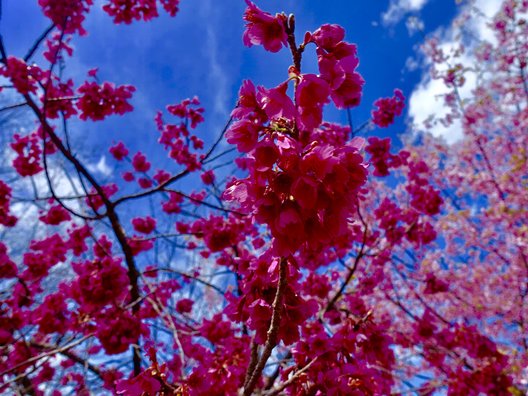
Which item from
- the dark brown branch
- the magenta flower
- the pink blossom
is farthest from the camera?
the pink blossom

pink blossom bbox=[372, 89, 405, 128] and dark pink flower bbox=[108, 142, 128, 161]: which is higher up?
dark pink flower bbox=[108, 142, 128, 161]

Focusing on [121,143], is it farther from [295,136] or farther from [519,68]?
[519,68]

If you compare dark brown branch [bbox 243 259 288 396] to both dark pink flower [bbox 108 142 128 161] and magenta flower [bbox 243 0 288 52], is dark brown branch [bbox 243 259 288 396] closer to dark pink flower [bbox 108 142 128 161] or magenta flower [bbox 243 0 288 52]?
magenta flower [bbox 243 0 288 52]

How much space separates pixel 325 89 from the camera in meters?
1.11

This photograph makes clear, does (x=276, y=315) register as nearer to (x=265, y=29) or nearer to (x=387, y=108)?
(x=265, y=29)

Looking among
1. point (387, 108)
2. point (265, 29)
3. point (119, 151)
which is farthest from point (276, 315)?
point (119, 151)

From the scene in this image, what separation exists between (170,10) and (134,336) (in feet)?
15.5

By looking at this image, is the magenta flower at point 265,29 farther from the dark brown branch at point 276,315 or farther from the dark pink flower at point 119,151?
the dark pink flower at point 119,151

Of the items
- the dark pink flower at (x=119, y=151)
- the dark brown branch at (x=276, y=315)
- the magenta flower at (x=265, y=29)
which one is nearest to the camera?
the dark brown branch at (x=276, y=315)

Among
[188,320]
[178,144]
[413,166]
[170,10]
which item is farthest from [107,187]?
[413,166]

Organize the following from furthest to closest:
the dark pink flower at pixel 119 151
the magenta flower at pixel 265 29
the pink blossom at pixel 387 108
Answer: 1. the dark pink flower at pixel 119 151
2. the pink blossom at pixel 387 108
3. the magenta flower at pixel 265 29

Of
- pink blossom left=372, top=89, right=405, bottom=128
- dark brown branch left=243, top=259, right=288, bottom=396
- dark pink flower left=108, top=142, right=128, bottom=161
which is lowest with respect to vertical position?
dark brown branch left=243, top=259, right=288, bottom=396

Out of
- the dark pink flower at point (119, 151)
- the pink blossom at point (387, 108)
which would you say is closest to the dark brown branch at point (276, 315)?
the pink blossom at point (387, 108)

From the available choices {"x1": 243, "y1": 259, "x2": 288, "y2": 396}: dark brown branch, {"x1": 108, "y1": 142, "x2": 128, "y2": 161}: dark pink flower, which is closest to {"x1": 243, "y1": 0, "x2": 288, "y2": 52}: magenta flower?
{"x1": 243, "y1": 259, "x2": 288, "y2": 396}: dark brown branch
